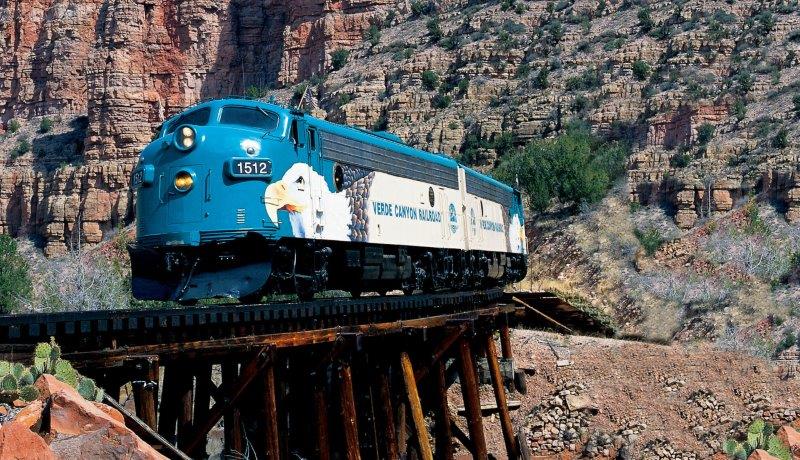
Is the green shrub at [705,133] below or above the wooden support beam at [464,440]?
above

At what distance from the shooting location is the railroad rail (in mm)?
11461

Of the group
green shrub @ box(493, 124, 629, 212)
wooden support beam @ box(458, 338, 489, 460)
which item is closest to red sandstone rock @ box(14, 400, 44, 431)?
wooden support beam @ box(458, 338, 489, 460)

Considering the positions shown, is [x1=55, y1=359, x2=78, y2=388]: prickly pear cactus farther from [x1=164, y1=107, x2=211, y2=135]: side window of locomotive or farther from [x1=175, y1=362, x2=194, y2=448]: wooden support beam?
[x1=164, y1=107, x2=211, y2=135]: side window of locomotive

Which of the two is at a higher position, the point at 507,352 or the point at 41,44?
the point at 41,44

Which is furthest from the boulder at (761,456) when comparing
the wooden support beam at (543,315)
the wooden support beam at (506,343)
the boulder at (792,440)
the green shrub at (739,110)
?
the green shrub at (739,110)

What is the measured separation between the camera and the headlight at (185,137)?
54.7 feet

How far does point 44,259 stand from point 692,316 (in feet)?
148

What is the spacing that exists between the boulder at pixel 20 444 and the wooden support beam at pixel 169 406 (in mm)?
6224

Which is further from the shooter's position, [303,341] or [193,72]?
[193,72]

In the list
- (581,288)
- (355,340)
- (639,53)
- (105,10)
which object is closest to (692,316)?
(581,288)

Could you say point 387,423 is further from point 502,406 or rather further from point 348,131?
point 502,406

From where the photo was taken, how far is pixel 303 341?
14.8m

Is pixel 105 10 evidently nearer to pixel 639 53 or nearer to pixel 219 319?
pixel 639 53

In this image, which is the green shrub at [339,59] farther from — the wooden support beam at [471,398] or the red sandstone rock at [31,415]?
the red sandstone rock at [31,415]
